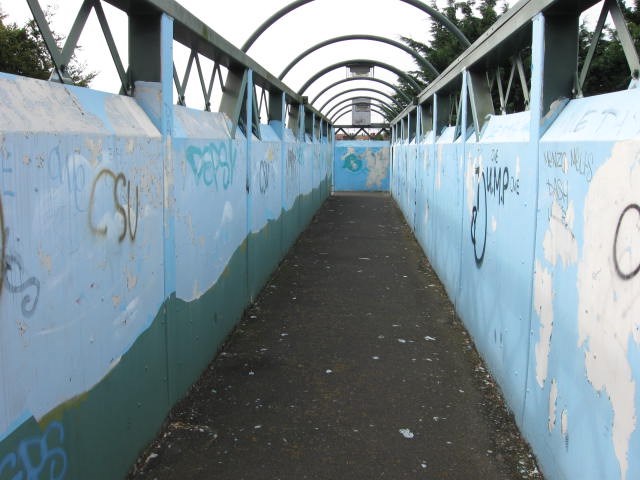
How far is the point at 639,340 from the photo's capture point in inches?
87.6

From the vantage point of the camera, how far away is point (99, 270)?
297 centimetres

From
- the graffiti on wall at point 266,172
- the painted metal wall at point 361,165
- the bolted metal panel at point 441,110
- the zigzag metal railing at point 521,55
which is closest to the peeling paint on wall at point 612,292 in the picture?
the zigzag metal railing at point 521,55

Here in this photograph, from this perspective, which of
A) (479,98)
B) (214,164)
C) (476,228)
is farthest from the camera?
(479,98)

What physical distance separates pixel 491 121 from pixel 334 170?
75.7 ft

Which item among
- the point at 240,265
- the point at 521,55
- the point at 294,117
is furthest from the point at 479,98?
the point at 294,117

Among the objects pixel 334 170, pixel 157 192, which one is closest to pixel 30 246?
pixel 157 192

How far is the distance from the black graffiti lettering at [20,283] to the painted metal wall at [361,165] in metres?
26.5

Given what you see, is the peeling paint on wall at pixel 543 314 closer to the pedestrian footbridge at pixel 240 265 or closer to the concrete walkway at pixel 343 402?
the pedestrian footbridge at pixel 240 265

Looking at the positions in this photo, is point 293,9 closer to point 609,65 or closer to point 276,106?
point 276,106

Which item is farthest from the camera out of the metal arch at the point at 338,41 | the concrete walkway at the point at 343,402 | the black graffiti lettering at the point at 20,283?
the metal arch at the point at 338,41

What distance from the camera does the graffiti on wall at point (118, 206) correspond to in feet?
9.55

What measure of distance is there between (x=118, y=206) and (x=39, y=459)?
130cm

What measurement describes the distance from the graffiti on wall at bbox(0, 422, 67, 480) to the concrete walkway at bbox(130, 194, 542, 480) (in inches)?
36.5

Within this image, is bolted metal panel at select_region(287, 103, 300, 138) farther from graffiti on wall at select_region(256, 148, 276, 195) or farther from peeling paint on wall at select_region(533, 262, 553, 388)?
peeling paint on wall at select_region(533, 262, 553, 388)
